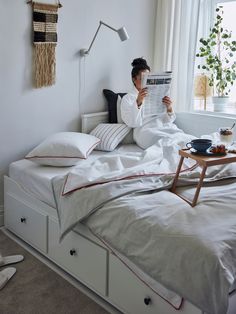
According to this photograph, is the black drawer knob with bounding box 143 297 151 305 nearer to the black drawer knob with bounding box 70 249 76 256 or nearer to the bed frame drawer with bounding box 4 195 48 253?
the black drawer knob with bounding box 70 249 76 256

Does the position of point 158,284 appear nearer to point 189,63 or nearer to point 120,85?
point 120,85

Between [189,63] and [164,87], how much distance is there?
2.29 ft

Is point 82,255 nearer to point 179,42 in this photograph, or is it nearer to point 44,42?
point 44,42

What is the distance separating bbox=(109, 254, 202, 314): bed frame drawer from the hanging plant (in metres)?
2.16

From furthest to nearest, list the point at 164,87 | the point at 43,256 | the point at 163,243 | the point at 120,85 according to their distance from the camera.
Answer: the point at 120,85
the point at 164,87
the point at 43,256
the point at 163,243

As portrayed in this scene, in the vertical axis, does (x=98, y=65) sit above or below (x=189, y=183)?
above

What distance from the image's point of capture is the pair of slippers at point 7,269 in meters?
2.13

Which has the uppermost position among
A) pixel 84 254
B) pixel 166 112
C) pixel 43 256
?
pixel 166 112

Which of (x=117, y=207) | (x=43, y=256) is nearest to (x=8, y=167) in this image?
(x=43, y=256)

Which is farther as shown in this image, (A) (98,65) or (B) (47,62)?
(A) (98,65)

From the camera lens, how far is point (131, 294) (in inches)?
72.6

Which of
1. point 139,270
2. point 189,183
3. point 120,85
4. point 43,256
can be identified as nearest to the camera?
point 139,270

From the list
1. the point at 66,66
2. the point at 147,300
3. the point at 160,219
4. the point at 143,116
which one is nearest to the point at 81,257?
the point at 147,300

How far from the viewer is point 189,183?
207 cm
